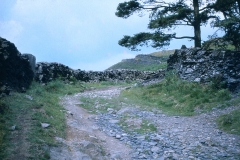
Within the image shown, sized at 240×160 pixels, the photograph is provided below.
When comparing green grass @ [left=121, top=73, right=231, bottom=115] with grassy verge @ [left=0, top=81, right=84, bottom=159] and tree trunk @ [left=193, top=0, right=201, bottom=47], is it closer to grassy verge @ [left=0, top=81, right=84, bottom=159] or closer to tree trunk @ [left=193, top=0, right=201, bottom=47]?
tree trunk @ [left=193, top=0, right=201, bottom=47]

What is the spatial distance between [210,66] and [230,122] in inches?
186

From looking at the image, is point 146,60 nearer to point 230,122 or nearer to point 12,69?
point 12,69

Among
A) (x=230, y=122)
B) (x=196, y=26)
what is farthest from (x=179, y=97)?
(x=196, y=26)

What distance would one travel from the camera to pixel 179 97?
9992 millimetres

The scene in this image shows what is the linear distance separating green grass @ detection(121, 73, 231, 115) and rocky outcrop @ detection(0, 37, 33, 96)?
4823 mm


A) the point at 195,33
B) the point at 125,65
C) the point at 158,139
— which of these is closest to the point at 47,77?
the point at 195,33

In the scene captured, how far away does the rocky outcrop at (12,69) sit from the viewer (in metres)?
9.27

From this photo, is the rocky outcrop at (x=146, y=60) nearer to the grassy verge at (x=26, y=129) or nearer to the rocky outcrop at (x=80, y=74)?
the rocky outcrop at (x=80, y=74)

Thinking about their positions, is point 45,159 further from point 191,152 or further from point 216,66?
point 216,66

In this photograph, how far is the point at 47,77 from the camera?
14.9 m

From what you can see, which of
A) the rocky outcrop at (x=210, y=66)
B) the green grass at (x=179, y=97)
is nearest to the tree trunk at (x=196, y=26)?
the rocky outcrop at (x=210, y=66)

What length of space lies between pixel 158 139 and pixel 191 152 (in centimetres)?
103

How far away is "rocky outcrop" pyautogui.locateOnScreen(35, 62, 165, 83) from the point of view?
14660 mm

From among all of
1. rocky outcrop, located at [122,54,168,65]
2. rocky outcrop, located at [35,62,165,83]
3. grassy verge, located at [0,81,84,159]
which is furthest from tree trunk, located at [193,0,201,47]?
rocky outcrop, located at [122,54,168,65]
